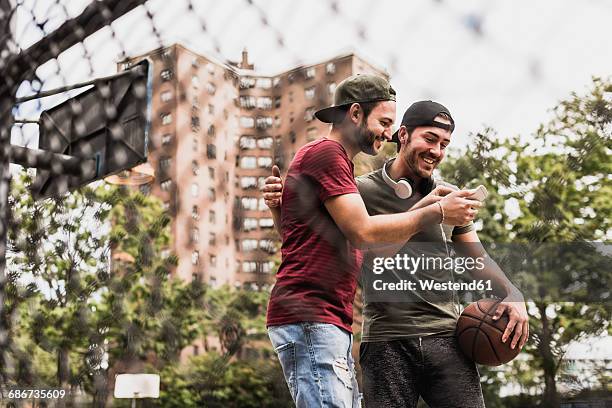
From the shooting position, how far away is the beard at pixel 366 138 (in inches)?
42.4

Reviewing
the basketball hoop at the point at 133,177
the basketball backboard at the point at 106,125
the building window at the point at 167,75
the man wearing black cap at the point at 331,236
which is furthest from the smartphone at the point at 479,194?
the basketball hoop at the point at 133,177

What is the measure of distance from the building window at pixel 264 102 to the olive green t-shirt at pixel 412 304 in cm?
23

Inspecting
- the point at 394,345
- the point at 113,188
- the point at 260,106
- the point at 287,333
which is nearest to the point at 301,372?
the point at 287,333

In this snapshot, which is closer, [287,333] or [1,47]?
[287,333]

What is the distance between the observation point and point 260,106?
1346 mm

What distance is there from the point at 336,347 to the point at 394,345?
11.8 inches

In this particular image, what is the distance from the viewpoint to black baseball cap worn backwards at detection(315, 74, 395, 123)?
1.07 metres

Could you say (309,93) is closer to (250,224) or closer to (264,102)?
(264,102)

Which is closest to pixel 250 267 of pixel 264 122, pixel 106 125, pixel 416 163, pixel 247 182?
pixel 247 182

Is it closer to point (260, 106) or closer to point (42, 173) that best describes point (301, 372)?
point (260, 106)

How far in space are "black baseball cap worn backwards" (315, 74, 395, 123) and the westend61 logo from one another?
29 centimetres

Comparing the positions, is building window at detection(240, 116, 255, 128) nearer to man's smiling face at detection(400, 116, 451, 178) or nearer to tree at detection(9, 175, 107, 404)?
man's smiling face at detection(400, 116, 451, 178)

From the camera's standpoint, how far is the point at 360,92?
1076 mm

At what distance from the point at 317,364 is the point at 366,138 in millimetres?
331
